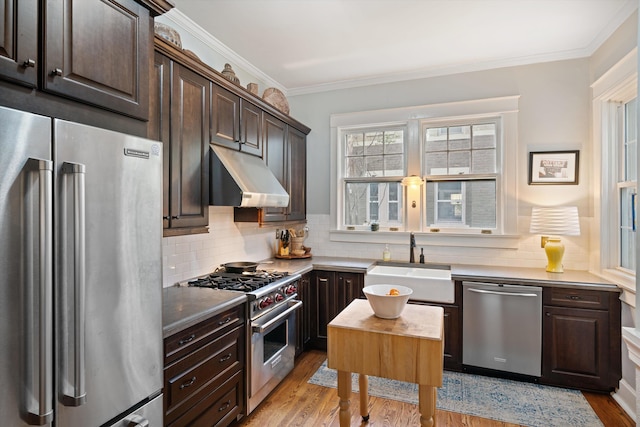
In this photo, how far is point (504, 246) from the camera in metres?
3.60

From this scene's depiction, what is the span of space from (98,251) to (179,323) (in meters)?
0.65

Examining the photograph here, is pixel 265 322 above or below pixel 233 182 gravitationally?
below

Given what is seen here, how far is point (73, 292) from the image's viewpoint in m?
1.18

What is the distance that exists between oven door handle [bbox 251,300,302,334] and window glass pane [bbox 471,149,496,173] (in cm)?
238

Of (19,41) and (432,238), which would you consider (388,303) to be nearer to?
(19,41)

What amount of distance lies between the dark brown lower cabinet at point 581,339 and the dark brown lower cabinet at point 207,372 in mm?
2529

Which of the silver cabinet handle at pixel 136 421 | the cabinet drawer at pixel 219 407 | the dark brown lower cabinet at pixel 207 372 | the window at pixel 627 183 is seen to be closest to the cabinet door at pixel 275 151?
the dark brown lower cabinet at pixel 207 372

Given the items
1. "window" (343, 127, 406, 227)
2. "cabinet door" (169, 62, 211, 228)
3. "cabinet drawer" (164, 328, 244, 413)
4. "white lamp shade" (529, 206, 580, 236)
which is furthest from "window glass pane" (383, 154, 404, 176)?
"cabinet drawer" (164, 328, 244, 413)

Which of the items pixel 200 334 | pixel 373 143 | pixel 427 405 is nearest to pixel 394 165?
pixel 373 143

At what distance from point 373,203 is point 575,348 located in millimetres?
2336

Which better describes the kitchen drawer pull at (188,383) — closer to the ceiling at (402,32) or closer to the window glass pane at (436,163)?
the ceiling at (402,32)

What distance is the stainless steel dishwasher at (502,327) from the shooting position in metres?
2.96

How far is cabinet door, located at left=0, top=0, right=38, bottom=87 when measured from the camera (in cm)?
109

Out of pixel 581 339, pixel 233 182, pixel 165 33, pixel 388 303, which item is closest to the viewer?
pixel 388 303
